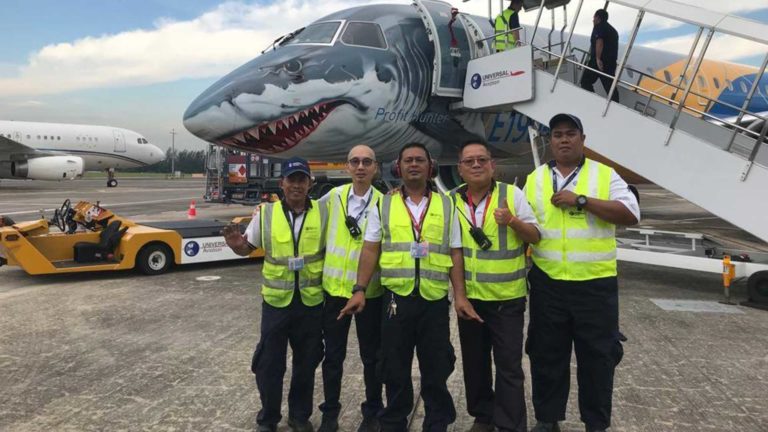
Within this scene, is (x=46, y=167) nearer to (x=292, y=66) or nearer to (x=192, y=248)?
(x=192, y=248)

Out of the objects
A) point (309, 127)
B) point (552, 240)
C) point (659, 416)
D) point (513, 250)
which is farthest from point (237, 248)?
point (309, 127)

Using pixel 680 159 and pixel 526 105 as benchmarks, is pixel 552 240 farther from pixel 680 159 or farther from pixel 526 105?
pixel 526 105

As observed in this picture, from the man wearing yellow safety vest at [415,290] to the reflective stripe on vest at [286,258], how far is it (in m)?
0.34

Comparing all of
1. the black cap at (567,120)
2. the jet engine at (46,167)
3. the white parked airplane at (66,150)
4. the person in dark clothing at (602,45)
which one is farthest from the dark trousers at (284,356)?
the jet engine at (46,167)

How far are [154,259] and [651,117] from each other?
7570mm

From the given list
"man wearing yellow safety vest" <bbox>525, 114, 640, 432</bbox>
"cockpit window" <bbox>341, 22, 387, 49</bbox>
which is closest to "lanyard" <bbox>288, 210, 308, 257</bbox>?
"man wearing yellow safety vest" <bbox>525, 114, 640, 432</bbox>

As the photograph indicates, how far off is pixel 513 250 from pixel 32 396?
352cm

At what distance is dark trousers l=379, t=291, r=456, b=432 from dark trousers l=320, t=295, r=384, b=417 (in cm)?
20

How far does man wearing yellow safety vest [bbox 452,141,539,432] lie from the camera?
10.0ft

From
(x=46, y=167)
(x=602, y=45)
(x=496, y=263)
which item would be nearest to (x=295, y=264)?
(x=496, y=263)

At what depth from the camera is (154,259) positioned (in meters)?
8.07

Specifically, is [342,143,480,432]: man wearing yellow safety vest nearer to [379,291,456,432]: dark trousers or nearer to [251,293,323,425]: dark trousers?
[379,291,456,432]: dark trousers

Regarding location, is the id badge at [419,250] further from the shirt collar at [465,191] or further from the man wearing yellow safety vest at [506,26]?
the man wearing yellow safety vest at [506,26]

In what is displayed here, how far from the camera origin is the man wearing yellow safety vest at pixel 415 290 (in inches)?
119
